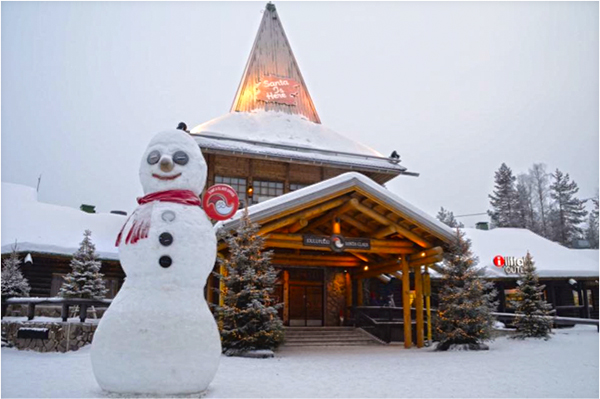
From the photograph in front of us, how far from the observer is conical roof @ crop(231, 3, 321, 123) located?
22469mm

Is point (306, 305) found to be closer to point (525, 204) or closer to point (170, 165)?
point (170, 165)

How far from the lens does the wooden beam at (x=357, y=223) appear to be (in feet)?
47.0

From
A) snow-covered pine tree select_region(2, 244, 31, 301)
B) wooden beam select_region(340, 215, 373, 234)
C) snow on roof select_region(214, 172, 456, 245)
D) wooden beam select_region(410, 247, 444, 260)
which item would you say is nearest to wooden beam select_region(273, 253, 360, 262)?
wooden beam select_region(340, 215, 373, 234)

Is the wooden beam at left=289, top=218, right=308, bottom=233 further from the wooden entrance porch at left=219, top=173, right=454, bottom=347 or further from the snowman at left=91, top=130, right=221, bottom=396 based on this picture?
the snowman at left=91, top=130, right=221, bottom=396

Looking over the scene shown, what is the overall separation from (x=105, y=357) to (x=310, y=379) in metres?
3.69

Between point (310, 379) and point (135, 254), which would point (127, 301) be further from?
point (310, 379)

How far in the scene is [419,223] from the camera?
13.3m

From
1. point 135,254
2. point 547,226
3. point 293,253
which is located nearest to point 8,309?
point 293,253

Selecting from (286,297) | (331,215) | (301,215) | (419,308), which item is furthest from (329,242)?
(286,297)

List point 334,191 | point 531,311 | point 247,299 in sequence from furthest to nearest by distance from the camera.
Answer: point 531,311 < point 334,191 < point 247,299

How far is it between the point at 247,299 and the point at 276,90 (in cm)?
1363

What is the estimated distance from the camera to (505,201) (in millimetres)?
49469

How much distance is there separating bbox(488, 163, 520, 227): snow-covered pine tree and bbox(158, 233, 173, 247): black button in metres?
47.0

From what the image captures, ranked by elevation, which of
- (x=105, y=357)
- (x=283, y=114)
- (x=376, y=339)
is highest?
(x=283, y=114)
